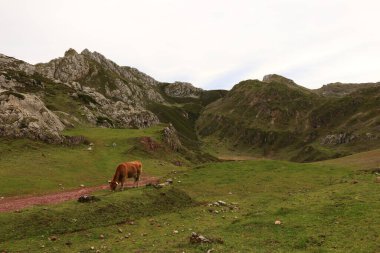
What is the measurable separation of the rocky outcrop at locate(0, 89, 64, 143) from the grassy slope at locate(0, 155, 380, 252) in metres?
41.2

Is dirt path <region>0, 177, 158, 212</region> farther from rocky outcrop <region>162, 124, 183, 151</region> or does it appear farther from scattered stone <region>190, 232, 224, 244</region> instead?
rocky outcrop <region>162, 124, 183, 151</region>

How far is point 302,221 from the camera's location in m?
25.5

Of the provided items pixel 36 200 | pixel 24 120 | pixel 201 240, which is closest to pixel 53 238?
pixel 201 240

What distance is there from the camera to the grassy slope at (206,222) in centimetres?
2152

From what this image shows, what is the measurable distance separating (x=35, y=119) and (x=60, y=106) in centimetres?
3648

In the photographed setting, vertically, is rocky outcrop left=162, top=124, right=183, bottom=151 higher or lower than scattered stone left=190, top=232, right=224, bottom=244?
higher

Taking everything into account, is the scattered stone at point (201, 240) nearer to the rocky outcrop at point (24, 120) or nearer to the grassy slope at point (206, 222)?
the grassy slope at point (206, 222)

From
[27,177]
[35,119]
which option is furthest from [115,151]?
[27,177]

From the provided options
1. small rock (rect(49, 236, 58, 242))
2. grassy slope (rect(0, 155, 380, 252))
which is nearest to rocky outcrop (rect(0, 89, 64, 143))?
grassy slope (rect(0, 155, 380, 252))

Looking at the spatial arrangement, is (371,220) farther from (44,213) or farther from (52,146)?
(52,146)

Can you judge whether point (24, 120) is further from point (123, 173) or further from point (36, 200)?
point (123, 173)

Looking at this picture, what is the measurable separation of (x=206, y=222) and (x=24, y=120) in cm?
5379

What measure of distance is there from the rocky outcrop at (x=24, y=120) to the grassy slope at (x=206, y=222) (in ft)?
135

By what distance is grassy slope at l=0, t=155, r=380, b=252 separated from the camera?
21516 mm
